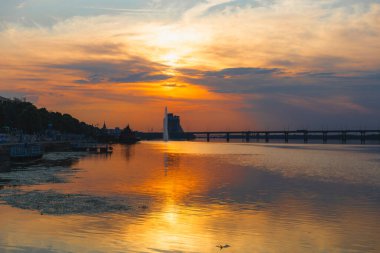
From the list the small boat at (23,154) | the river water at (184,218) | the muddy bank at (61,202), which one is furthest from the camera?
the small boat at (23,154)

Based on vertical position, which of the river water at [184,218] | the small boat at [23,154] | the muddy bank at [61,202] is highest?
the small boat at [23,154]

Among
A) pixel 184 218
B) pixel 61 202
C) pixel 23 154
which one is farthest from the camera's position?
pixel 23 154

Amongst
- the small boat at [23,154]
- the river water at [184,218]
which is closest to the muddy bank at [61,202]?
the river water at [184,218]

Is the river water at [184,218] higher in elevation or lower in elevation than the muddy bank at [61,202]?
lower

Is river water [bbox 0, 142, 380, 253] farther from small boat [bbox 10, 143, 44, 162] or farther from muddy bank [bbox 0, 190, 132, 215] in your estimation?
small boat [bbox 10, 143, 44, 162]

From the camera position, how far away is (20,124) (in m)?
171

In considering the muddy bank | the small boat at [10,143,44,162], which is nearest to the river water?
the muddy bank

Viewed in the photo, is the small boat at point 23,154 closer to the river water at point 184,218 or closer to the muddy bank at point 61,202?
the river water at point 184,218

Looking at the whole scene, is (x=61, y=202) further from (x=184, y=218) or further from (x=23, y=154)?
(x=23, y=154)

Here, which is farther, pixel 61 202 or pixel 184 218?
pixel 61 202

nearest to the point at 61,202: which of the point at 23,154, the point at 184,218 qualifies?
the point at 184,218

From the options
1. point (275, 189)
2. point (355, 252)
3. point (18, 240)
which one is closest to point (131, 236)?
point (18, 240)

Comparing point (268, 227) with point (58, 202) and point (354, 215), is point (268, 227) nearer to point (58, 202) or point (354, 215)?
point (354, 215)

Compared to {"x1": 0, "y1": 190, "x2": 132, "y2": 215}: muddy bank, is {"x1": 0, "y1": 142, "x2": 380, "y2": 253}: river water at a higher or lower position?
lower
